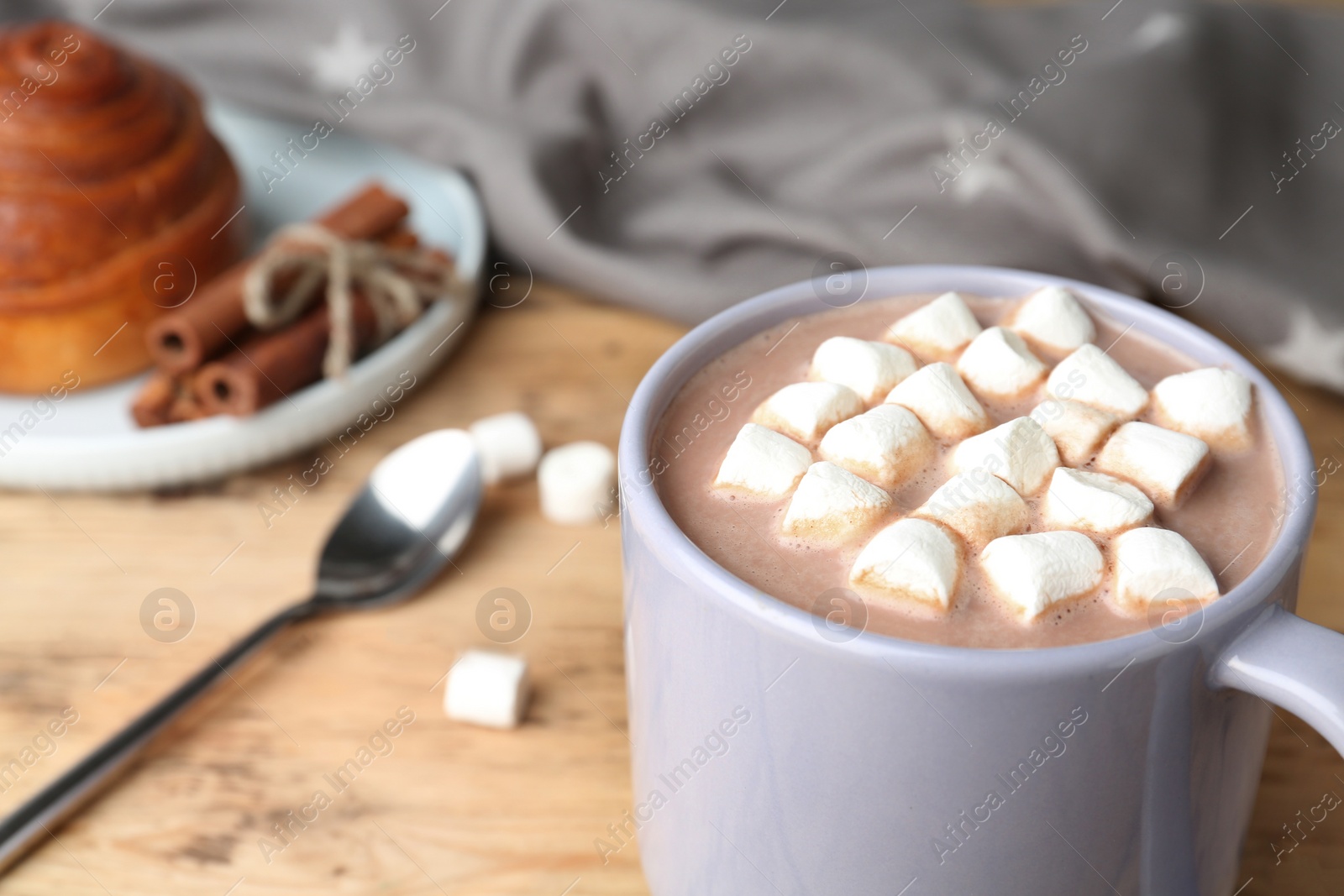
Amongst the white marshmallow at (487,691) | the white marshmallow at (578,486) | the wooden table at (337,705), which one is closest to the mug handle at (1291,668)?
the wooden table at (337,705)

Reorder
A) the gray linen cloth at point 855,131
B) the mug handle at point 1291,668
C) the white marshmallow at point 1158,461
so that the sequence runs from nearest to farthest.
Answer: the mug handle at point 1291,668 < the white marshmallow at point 1158,461 < the gray linen cloth at point 855,131

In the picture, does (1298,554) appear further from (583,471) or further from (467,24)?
(467,24)

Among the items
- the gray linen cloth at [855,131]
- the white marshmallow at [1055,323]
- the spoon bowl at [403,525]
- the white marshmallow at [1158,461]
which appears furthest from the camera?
the gray linen cloth at [855,131]

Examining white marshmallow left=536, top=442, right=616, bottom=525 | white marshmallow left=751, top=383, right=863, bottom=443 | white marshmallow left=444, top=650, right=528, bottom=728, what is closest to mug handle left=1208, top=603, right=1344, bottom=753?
white marshmallow left=751, top=383, right=863, bottom=443

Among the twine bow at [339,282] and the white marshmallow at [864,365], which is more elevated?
the white marshmallow at [864,365]

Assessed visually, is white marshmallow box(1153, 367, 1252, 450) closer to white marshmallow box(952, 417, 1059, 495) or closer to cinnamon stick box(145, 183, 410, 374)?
white marshmallow box(952, 417, 1059, 495)

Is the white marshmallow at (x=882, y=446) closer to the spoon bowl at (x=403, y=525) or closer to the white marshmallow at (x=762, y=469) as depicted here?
the white marshmallow at (x=762, y=469)

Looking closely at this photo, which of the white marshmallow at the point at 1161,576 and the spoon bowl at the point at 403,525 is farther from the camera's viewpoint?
the spoon bowl at the point at 403,525
